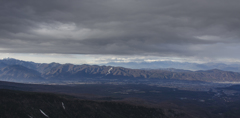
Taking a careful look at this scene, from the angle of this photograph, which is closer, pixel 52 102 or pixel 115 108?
pixel 52 102

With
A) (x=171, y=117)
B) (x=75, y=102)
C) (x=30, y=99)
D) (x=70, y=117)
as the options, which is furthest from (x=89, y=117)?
(x=171, y=117)

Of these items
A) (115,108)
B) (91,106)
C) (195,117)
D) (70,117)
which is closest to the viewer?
(70,117)

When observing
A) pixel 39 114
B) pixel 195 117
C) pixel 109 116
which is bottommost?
pixel 195 117

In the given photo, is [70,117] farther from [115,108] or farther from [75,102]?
[115,108]

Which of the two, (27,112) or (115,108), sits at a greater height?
(27,112)

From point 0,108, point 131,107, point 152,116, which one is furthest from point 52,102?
point 152,116

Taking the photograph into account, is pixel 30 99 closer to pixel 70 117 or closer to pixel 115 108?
pixel 70 117

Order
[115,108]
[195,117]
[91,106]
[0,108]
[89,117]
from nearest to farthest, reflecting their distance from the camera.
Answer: [0,108] < [89,117] < [91,106] < [115,108] < [195,117]
